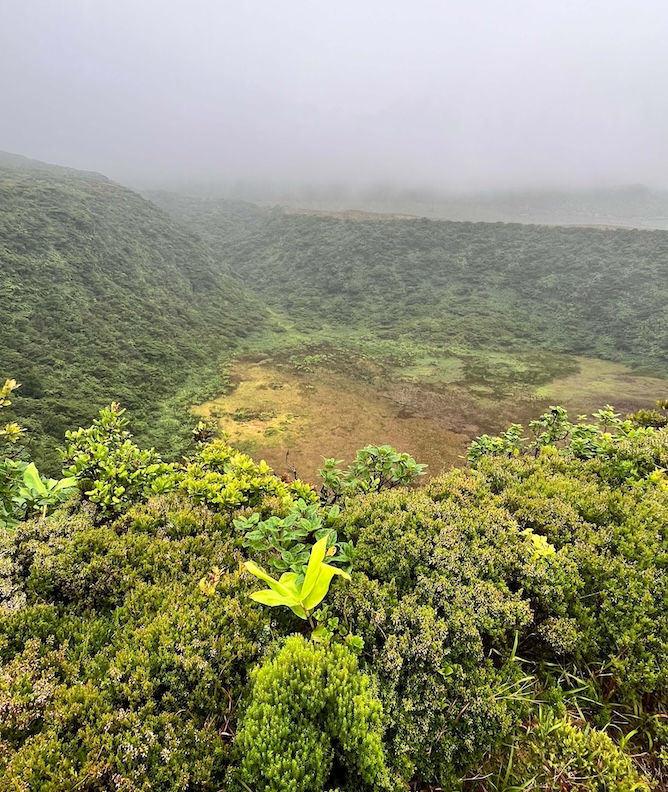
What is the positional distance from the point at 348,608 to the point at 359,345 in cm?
2482

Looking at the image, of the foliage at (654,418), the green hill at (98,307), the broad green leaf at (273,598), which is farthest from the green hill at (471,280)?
the broad green leaf at (273,598)

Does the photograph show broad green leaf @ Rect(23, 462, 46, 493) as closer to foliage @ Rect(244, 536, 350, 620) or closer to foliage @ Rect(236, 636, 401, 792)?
foliage @ Rect(244, 536, 350, 620)

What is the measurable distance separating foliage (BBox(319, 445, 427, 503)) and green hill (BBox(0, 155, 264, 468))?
34.1 ft

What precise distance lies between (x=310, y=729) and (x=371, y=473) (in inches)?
79.6

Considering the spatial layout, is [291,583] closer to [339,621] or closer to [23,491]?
[339,621]

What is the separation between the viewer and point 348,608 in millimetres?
1722

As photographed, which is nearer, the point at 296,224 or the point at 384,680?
the point at 384,680

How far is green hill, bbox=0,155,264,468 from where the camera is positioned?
14633 millimetres

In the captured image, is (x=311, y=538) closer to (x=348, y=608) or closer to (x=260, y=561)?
(x=260, y=561)

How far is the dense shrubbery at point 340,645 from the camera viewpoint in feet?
4.04

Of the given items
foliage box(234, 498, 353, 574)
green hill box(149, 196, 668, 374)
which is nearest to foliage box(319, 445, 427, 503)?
foliage box(234, 498, 353, 574)

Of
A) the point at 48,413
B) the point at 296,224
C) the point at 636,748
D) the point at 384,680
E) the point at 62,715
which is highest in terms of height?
the point at 296,224

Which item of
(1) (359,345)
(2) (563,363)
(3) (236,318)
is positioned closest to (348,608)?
(1) (359,345)

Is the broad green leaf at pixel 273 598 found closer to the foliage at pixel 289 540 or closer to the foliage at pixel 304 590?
the foliage at pixel 304 590
